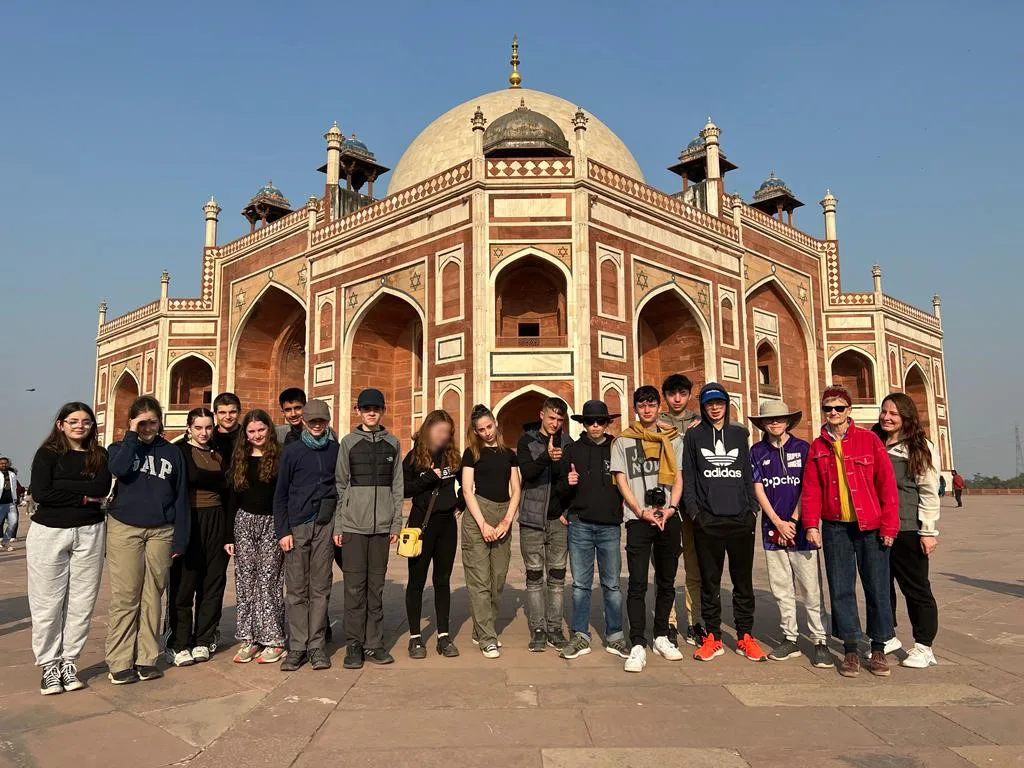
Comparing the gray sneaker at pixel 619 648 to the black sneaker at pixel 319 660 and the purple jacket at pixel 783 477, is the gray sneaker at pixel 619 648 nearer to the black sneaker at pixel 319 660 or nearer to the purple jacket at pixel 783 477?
the purple jacket at pixel 783 477

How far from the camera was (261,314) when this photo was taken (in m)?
25.0

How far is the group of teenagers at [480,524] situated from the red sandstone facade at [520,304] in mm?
11989

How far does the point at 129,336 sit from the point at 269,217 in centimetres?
746

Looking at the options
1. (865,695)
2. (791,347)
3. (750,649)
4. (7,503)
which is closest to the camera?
(865,695)

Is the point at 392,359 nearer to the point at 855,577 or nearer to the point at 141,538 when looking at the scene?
the point at 141,538

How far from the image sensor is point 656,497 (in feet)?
15.4

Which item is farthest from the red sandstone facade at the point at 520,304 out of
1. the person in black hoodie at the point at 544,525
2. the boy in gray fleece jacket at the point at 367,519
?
the boy in gray fleece jacket at the point at 367,519

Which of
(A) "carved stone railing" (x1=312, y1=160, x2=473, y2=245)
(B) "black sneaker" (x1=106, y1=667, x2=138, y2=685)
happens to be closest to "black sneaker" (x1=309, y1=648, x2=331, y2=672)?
(B) "black sneaker" (x1=106, y1=667, x2=138, y2=685)

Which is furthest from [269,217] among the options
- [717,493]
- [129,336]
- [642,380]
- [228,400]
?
[717,493]

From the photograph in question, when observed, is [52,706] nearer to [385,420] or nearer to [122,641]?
[122,641]

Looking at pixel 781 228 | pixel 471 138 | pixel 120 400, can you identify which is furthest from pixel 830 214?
pixel 120 400

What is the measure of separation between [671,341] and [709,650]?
668 inches

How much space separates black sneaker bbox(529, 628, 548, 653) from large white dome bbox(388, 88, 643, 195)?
67.0 ft

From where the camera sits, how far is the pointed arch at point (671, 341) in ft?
65.8
